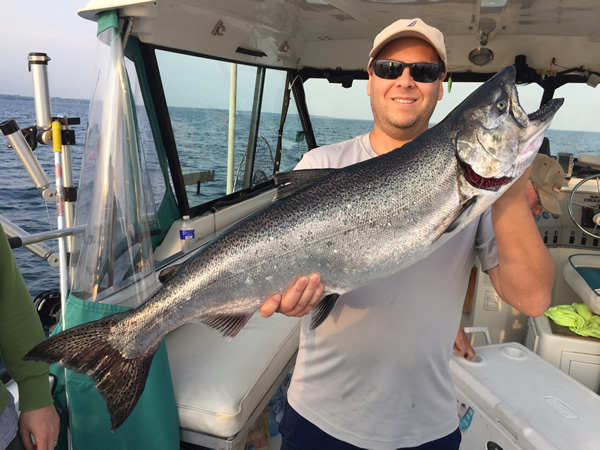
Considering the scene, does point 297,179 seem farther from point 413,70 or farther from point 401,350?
point 401,350

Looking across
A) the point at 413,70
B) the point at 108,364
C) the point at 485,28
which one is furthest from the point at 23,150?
the point at 485,28

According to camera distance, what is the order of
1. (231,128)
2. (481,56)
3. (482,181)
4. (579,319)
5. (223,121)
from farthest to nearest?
(481,56), (231,128), (223,121), (579,319), (482,181)

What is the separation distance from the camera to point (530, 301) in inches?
66.9

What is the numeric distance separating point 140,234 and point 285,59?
4.72 metres

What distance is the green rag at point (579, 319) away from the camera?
138 inches

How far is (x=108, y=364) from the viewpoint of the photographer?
183cm

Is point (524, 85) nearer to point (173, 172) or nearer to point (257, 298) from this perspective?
point (173, 172)

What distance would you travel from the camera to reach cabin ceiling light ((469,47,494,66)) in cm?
622

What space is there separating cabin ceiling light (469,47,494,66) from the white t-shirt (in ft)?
17.8

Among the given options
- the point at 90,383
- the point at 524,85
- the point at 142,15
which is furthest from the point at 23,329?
the point at 524,85

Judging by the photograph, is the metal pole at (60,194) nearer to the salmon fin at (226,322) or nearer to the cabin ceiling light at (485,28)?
the salmon fin at (226,322)

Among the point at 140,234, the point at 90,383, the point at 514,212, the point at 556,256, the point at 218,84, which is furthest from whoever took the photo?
the point at 218,84

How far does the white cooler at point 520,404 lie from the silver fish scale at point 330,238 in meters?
1.69

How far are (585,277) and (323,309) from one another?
3.20 m
